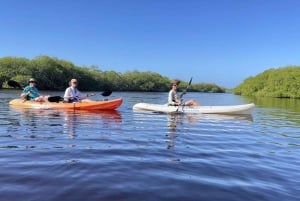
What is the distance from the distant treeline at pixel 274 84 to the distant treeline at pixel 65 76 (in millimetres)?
23182

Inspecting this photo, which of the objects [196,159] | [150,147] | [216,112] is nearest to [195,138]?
[150,147]

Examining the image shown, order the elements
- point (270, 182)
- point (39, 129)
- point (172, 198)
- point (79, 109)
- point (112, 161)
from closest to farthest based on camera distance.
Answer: point (172, 198) → point (270, 182) → point (112, 161) → point (39, 129) → point (79, 109)

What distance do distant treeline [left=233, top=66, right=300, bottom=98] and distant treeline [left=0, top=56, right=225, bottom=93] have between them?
23.2 metres

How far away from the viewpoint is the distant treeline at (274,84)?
7819 cm

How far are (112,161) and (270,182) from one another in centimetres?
249

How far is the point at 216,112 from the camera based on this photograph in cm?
1667

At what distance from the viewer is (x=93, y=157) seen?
619cm

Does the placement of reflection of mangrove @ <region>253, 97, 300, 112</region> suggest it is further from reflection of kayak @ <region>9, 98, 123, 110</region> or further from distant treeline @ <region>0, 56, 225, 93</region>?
Result: distant treeline @ <region>0, 56, 225, 93</region>

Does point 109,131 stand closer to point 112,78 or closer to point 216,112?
point 216,112

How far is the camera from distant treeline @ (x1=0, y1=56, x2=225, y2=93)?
69125mm

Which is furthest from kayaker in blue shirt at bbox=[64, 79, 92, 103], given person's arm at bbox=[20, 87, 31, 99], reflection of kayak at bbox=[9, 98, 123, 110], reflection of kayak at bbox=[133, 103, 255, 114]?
reflection of kayak at bbox=[133, 103, 255, 114]

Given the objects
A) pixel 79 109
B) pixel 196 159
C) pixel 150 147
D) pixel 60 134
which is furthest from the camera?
pixel 79 109

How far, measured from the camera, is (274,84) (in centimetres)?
8462

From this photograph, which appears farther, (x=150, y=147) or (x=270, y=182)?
(x=150, y=147)
